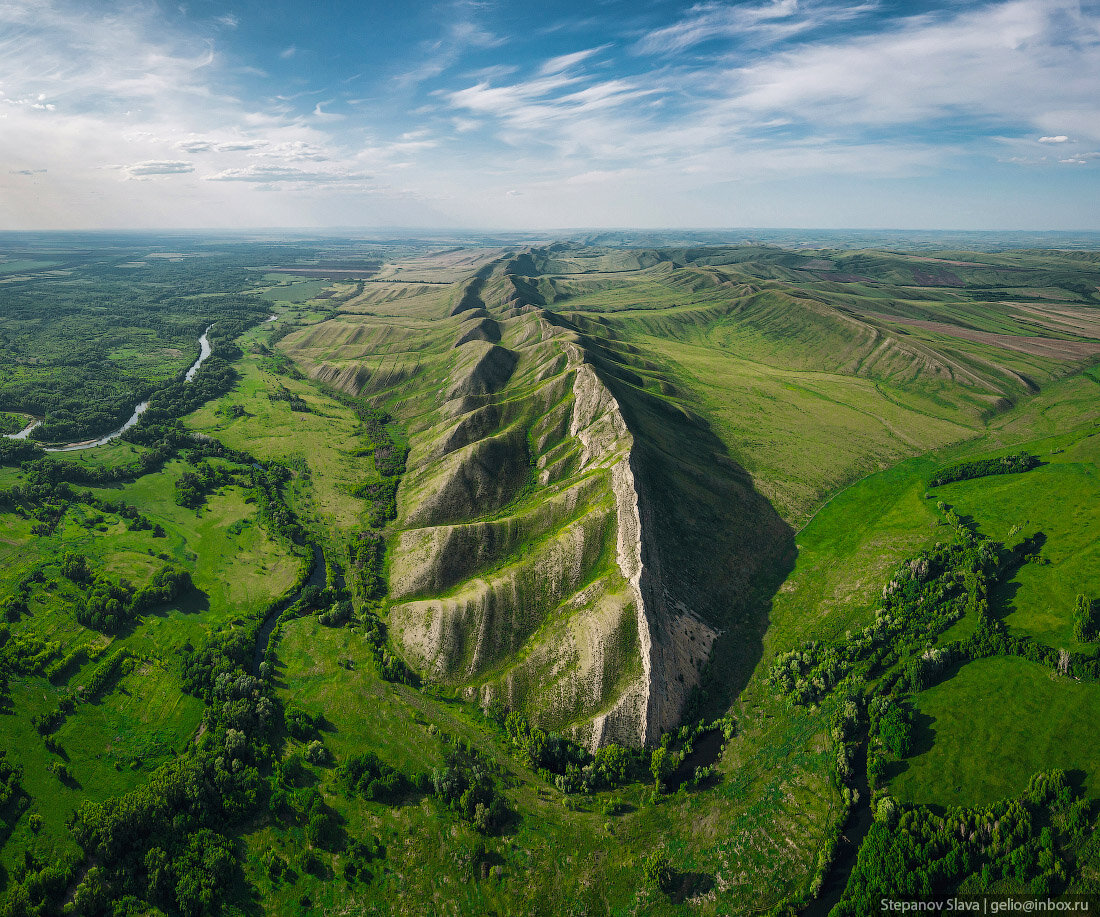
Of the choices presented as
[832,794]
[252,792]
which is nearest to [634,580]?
[832,794]

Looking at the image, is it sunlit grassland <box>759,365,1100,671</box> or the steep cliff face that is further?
sunlit grassland <box>759,365,1100,671</box>

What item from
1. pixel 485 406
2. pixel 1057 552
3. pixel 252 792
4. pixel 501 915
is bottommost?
pixel 501 915

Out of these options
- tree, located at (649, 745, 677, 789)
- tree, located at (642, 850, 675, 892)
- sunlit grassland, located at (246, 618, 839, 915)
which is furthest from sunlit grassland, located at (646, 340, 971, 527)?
tree, located at (642, 850, 675, 892)

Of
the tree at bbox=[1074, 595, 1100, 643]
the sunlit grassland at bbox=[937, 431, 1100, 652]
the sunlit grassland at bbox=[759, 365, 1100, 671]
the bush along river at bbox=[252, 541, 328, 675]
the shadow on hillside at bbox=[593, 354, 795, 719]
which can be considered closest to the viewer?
the tree at bbox=[1074, 595, 1100, 643]

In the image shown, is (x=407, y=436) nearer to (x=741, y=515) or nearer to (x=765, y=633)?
(x=741, y=515)

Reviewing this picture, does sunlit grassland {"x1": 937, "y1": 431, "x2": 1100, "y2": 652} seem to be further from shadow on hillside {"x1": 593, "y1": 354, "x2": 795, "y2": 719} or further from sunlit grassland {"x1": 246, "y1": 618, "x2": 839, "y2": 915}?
sunlit grassland {"x1": 246, "y1": 618, "x2": 839, "y2": 915}

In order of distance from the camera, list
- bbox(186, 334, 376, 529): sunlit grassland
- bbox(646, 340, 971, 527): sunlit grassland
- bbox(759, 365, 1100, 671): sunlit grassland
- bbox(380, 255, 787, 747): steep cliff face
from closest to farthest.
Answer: bbox(380, 255, 787, 747): steep cliff face < bbox(759, 365, 1100, 671): sunlit grassland < bbox(646, 340, 971, 527): sunlit grassland < bbox(186, 334, 376, 529): sunlit grassland

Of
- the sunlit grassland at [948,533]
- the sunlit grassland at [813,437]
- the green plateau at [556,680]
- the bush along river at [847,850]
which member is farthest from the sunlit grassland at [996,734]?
the sunlit grassland at [813,437]
